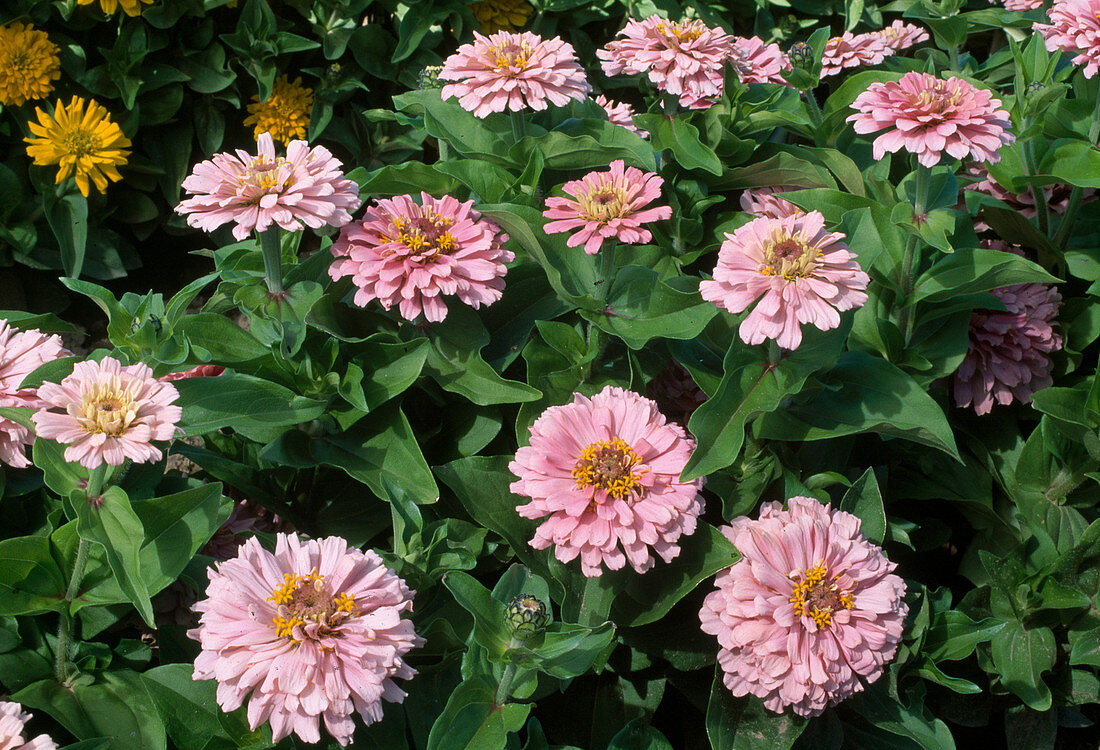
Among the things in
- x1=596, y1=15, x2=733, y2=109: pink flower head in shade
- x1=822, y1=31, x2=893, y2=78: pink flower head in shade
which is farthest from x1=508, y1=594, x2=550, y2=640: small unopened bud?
x1=822, y1=31, x2=893, y2=78: pink flower head in shade

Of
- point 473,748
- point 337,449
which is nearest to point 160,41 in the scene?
point 337,449

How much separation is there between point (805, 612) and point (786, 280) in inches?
19.6

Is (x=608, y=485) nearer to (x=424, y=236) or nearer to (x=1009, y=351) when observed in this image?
(x=424, y=236)

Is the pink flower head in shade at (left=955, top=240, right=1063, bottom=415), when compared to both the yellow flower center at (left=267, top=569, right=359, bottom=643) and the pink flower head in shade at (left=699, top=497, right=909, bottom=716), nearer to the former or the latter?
the pink flower head in shade at (left=699, top=497, right=909, bottom=716)

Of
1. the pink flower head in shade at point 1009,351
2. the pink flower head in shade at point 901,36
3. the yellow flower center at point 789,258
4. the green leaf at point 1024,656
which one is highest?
the yellow flower center at point 789,258

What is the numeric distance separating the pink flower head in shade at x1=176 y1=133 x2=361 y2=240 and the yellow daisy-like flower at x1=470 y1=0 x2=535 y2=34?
5.50ft

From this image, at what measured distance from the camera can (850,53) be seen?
7.92ft

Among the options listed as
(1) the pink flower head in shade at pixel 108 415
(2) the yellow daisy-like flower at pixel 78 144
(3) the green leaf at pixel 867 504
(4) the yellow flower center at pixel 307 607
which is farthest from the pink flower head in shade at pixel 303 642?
(2) the yellow daisy-like flower at pixel 78 144

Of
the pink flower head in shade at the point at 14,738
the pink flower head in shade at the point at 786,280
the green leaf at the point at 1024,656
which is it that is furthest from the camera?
the green leaf at the point at 1024,656

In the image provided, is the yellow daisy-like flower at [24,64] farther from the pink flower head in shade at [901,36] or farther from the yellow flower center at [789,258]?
the pink flower head in shade at [901,36]

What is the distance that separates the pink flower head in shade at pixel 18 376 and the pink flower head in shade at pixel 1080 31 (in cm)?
208

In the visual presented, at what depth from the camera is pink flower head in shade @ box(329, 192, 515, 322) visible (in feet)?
5.19

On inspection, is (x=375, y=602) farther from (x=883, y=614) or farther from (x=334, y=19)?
(x=334, y=19)

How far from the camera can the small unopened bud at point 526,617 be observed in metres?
1.26
